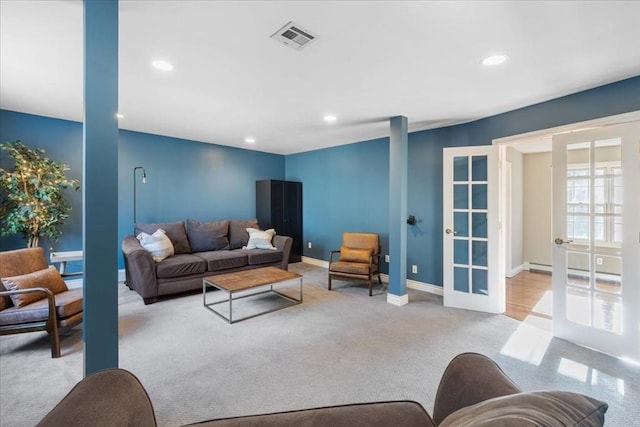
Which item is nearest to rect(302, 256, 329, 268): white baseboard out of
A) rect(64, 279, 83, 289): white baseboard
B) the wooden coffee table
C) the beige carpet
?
the wooden coffee table

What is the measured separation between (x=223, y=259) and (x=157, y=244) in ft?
2.95

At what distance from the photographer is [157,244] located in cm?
382

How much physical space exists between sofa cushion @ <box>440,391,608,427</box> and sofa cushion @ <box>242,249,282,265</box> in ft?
13.2

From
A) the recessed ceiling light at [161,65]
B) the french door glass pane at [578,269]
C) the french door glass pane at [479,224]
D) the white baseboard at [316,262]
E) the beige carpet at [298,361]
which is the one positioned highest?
the recessed ceiling light at [161,65]

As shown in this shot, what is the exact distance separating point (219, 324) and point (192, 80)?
2.45m

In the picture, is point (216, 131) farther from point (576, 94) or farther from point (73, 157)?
point (576, 94)

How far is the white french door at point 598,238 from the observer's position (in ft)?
7.65

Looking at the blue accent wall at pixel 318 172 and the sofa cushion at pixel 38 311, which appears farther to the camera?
the blue accent wall at pixel 318 172

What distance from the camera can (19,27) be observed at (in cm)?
184

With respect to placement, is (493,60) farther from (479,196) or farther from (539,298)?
(539,298)

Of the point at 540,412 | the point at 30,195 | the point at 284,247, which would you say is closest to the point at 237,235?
the point at 284,247

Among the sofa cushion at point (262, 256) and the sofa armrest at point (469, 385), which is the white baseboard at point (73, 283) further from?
the sofa armrest at point (469, 385)

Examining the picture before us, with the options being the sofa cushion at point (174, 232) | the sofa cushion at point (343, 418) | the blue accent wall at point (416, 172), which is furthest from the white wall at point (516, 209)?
the sofa cushion at point (174, 232)

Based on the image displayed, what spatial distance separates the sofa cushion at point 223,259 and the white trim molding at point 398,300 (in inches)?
89.7
